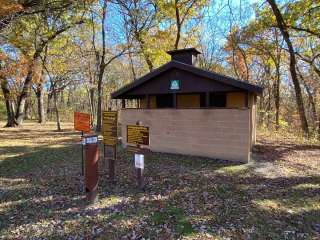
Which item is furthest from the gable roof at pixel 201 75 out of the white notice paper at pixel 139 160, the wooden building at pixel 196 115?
the white notice paper at pixel 139 160

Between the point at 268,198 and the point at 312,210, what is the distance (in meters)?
0.87

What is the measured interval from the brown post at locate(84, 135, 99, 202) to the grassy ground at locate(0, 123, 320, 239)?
9.3 inches

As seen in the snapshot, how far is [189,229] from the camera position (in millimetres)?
4766

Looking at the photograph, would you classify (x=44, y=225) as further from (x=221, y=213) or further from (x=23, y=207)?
(x=221, y=213)

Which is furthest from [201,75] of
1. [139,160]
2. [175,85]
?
[139,160]

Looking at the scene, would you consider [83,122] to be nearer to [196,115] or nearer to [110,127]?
[110,127]

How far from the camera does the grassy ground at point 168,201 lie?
15.6 feet

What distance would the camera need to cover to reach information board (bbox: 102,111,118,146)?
681 centimetres

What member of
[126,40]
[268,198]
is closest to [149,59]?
[126,40]

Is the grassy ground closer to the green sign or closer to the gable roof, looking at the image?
the gable roof

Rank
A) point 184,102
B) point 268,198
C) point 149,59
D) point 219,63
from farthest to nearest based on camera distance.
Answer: point 219,63 → point 149,59 → point 184,102 → point 268,198

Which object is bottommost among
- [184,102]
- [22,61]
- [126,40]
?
[184,102]

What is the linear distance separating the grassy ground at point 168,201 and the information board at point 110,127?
44.1 inches

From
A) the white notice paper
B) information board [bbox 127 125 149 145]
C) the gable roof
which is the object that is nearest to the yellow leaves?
the gable roof
